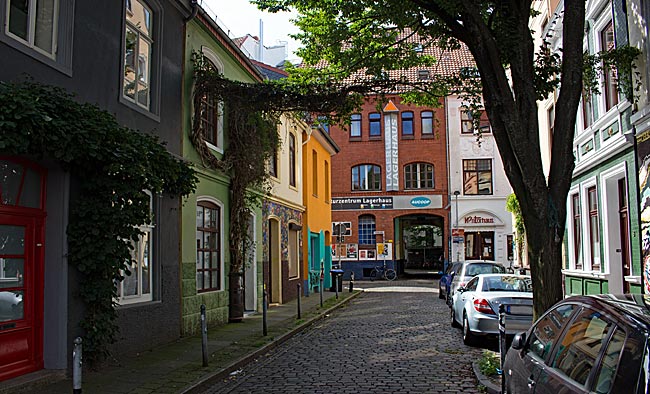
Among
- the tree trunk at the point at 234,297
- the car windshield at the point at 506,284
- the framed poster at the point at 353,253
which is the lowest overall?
the tree trunk at the point at 234,297

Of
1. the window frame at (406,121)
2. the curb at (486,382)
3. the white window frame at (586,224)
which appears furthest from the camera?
the window frame at (406,121)

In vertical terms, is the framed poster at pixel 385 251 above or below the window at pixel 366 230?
below

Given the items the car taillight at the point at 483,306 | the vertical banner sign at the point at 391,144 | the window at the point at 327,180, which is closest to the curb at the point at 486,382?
the car taillight at the point at 483,306

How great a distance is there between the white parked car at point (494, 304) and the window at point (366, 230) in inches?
1086

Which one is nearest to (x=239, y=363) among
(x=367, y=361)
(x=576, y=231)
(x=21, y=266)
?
(x=367, y=361)

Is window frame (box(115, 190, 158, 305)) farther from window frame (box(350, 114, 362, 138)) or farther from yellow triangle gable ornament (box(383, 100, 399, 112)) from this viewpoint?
window frame (box(350, 114, 362, 138))

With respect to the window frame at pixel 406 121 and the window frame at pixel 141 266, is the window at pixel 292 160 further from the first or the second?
the window frame at pixel 406 121

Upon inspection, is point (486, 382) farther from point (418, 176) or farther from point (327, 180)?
point (418, 176)

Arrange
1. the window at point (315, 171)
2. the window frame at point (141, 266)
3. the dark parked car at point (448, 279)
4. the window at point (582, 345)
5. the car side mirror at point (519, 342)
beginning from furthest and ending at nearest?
the window at point (315, 171)
the dark parked car at point (448, 279)
the window frame at point (141, 266)
the car side mirror at point (519, 342)
the window at point (582, 345)

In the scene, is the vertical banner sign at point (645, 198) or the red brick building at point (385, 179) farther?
the red brick building at point (385, 179)

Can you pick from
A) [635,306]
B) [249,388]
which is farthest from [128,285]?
[635,306]

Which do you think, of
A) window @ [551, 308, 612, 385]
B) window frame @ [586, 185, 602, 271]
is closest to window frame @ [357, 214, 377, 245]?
window frame @ [586, 185, 602, 271]

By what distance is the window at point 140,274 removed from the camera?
10.3 metres

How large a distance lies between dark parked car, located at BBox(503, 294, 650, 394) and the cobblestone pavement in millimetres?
3020
